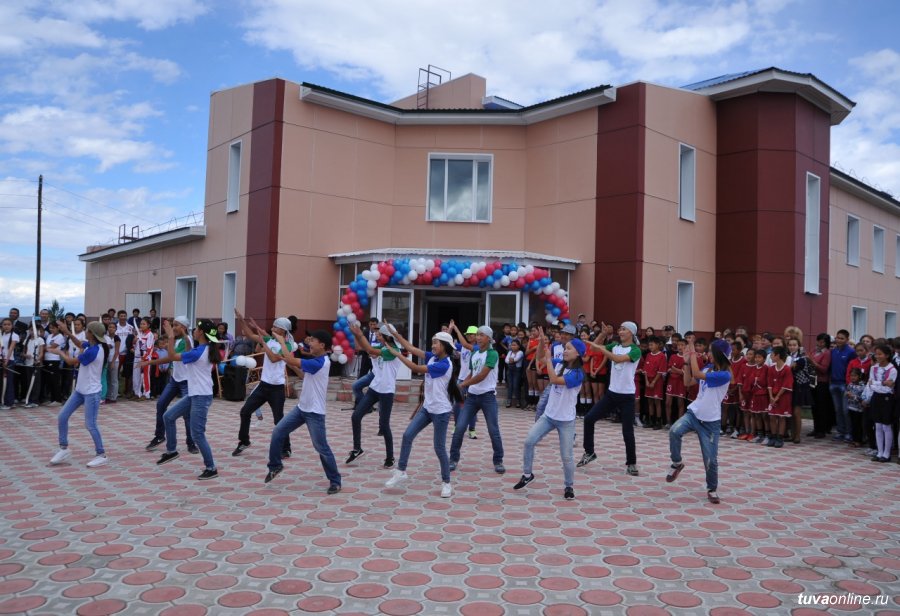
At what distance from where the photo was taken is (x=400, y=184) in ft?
63.7

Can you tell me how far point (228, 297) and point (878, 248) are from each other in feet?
76.8

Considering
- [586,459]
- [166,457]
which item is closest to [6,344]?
[166,457]

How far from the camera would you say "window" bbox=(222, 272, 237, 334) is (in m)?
18.9

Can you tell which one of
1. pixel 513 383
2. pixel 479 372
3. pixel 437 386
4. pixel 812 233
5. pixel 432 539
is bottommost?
pixel 432 539

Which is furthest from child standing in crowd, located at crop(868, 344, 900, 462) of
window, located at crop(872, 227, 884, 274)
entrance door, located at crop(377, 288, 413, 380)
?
window, located at crop(872, 227, 884, 274)

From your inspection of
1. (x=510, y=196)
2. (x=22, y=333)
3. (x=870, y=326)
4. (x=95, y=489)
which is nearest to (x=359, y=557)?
(x=95, y=489)

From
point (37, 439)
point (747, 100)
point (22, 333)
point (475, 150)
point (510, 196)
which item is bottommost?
point (37, 439)

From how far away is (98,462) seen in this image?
8188 mm

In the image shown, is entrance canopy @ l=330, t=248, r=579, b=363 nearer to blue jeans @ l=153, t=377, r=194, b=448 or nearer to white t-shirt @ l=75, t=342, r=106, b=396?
blue jeans @ l=153, t=377, r=194, b=448

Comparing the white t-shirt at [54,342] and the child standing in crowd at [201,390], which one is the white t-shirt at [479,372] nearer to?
the child standing in crowd at [201,390]

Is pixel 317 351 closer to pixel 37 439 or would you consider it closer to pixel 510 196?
pixel 37 439

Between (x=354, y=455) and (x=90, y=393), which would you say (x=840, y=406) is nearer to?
(x=354, y=455)

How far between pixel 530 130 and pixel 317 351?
13.7m

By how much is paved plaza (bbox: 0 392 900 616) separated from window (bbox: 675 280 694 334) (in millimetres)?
9050
